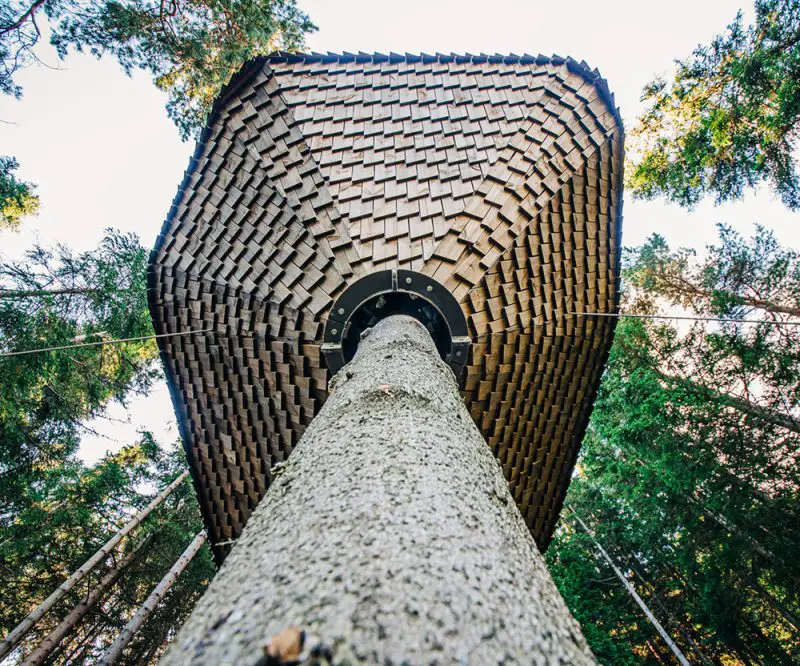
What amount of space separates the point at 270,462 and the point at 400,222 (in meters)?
2.95

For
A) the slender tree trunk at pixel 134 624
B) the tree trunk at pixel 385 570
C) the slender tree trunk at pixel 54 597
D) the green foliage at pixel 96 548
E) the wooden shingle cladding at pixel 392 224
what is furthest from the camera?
the green foliage at pixel 96 548

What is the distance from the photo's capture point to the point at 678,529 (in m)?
13.8

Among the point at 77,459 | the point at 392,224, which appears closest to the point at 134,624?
the point at 77,459

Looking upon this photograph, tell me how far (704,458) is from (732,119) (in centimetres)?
804

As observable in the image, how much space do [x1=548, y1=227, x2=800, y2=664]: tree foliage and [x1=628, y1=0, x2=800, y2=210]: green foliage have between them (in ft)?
5.12

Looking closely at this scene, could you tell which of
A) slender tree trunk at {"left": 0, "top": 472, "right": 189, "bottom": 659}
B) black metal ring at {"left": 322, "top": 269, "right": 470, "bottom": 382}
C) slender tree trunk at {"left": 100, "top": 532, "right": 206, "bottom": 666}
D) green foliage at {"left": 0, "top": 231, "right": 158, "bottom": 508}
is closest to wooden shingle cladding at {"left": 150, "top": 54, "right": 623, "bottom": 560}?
black metal ring at {"left": 322, "top": 269, "right": 470, "bottom": 382}

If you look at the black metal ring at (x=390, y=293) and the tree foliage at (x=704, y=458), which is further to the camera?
the tree foliage at (x=704, y=458)

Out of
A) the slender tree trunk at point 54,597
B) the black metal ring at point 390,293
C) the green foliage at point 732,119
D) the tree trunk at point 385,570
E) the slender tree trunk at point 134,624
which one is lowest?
the slender tree trunk at point 134,624

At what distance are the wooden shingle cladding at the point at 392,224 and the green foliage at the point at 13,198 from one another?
42.6ft

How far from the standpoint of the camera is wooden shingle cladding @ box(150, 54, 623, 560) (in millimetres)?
3510

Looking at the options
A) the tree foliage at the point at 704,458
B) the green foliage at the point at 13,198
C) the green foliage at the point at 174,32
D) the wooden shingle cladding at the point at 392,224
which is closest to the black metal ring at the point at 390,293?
the wooden shingle cladding at the point at 392,224

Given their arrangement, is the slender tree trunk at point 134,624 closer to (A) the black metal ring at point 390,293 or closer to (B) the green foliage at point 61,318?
(B) the green foliage at point 61,318

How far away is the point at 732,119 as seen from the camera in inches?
367

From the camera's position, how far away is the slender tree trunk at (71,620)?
27.3ft
